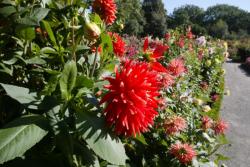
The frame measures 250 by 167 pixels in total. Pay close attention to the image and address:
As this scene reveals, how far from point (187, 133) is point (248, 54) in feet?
87.3

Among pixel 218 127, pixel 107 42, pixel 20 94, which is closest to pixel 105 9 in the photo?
pixel 107 42

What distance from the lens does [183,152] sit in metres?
2.72

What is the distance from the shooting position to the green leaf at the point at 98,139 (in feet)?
3.61

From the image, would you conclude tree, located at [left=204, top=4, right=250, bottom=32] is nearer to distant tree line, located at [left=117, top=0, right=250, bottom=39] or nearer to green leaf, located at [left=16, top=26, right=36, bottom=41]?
distant tree line, located at [left=117, top=0, right=250, bottom=39]

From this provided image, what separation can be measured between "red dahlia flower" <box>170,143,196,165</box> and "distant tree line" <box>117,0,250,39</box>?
108 feet

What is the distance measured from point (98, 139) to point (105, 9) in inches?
26.8

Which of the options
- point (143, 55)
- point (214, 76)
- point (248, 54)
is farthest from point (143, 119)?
point (248, 54)

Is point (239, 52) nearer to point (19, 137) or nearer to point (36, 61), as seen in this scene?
point (36, 61)

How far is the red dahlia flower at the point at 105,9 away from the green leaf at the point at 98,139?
0.60 meters

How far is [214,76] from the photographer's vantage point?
9.59 metres

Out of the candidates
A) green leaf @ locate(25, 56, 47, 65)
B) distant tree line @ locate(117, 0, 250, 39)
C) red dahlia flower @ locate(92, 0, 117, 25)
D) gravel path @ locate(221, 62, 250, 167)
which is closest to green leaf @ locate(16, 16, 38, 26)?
green leaf @ locate(25, 56, 47, 65)

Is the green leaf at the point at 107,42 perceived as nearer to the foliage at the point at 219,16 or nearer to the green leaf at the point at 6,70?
the green leaf at the point at 6,70

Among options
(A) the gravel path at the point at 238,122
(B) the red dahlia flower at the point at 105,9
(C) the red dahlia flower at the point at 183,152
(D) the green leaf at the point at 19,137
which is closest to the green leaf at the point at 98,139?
(D) the green leaf at the point at 19,137

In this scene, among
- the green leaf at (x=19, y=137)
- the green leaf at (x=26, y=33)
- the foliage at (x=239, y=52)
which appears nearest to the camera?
the green leaf at (x=19, y=137)
